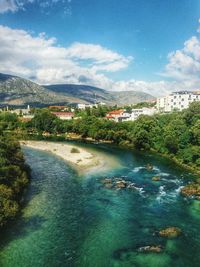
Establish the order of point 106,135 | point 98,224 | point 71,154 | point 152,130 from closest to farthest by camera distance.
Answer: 1. point 98,224
2. point 71,154
3. point 152,130
4. point 106,135

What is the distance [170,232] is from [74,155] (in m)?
55.5

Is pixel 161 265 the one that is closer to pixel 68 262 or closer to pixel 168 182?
pixel 68 262

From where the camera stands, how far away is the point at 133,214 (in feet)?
160

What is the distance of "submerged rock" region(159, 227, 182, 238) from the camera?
41656mm

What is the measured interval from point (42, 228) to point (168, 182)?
3171 cm

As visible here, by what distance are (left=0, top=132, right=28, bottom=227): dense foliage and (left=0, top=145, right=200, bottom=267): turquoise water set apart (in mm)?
1992

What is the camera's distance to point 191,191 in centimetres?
5866

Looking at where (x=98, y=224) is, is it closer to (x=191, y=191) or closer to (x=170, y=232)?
(x=170, y=232)

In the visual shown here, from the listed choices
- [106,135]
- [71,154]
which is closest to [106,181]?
[71,154]

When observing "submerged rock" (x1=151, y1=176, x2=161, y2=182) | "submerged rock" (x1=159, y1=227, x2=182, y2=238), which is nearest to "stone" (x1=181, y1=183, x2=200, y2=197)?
"submerged rock" (x1=151, y1=176, x2=161, y2=182)

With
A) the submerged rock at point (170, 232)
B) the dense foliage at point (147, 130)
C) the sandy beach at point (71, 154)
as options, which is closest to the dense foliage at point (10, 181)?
the sandy beach at point (71, 154)

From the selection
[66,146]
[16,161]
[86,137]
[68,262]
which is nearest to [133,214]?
[68,262]

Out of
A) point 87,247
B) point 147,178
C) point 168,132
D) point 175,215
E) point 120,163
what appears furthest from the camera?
point 168,132

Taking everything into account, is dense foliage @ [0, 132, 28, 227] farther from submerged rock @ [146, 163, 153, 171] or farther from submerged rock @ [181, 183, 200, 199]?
submerged rock @ [181, 183, 200, 199]
